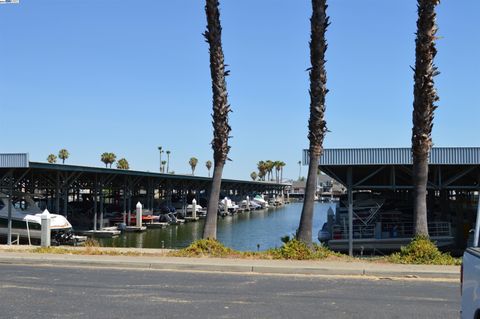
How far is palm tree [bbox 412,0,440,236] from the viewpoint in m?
16.2

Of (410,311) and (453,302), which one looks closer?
(410,311)

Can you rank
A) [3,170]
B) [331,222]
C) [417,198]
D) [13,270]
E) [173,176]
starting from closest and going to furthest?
[13,270]
[417,198]
[331,222]
[3,170]
[173,176]

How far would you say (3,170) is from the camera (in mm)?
39875

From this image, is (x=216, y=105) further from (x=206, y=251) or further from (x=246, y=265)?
(x=246, y=265)

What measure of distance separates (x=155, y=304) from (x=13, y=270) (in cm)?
681

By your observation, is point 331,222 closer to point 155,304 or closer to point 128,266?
point 128,266

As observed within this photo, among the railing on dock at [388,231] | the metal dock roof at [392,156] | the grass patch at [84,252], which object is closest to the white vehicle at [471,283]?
the grass patch at [84,252]

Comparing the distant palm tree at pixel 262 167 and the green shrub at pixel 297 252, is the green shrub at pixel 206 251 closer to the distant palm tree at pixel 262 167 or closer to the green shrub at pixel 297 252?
the green shrub at pixel 297 252

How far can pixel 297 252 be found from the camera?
54.8 ft

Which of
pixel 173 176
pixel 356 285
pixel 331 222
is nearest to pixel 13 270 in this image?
pixel 356 285

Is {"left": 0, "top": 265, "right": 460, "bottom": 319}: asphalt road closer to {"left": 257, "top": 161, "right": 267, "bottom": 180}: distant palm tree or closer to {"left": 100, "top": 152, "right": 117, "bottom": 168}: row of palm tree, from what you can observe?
{"left": 100, "top": 152, "right": 117, "bottom": 168}: row of palm tree

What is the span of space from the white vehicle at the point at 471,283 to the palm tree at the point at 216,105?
12.5 m

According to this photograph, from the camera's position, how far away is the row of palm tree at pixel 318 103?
16344 mm

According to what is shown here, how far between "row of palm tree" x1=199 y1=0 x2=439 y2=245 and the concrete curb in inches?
86.1
